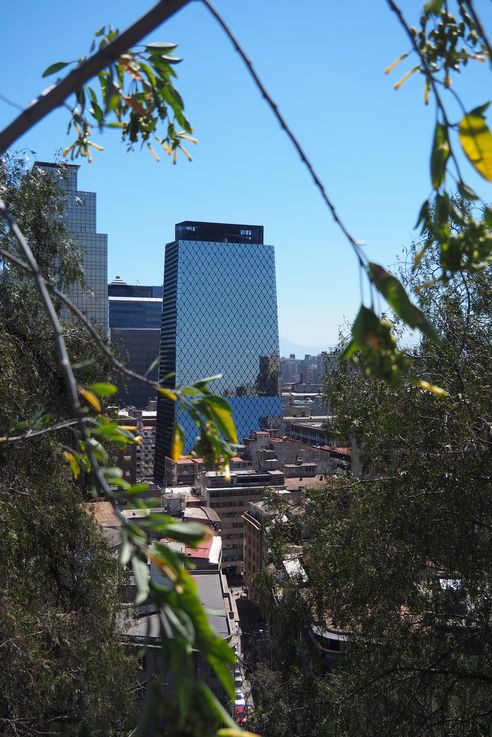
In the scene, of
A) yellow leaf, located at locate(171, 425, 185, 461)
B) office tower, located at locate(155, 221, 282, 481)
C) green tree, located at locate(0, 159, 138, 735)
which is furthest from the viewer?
office tower, located at locate(155, 221, 282, 481)

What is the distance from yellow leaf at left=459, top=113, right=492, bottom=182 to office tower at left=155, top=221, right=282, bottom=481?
64.6 meters

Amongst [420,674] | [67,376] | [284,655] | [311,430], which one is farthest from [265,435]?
[67,376]

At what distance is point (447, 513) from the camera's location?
15.3ft

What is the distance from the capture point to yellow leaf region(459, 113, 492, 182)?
39.1 inches

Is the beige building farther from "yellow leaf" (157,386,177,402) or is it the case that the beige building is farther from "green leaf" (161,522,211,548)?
"green leaf" (161,522,211,548)

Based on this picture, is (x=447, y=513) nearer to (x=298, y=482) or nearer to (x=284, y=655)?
(x=284, y=655)

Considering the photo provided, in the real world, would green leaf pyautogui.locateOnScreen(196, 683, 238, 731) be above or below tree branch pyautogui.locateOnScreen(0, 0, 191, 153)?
below

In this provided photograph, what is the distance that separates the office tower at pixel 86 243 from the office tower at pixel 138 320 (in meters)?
33.0

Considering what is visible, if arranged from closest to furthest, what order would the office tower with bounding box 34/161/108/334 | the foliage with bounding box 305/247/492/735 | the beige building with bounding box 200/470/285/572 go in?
the foliage with bounding box 305/247/492/735, the office tower with bounding box 34/161/108/334, the beige building with bounding box 200/470/285/572

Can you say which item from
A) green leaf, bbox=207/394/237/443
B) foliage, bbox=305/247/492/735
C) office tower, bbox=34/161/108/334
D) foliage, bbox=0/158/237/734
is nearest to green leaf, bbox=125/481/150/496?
foliage, bbox=0/158/237/734

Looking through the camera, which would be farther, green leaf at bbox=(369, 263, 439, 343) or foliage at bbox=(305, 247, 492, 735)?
foliage at bbox=(305, 247, 492, 735)

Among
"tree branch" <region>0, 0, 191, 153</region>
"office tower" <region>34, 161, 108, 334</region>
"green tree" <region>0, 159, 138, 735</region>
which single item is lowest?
"green tree" <region>0, 159, 138, 735</region>

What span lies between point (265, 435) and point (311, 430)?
25.2 meters

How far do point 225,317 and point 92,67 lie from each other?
224 ft
